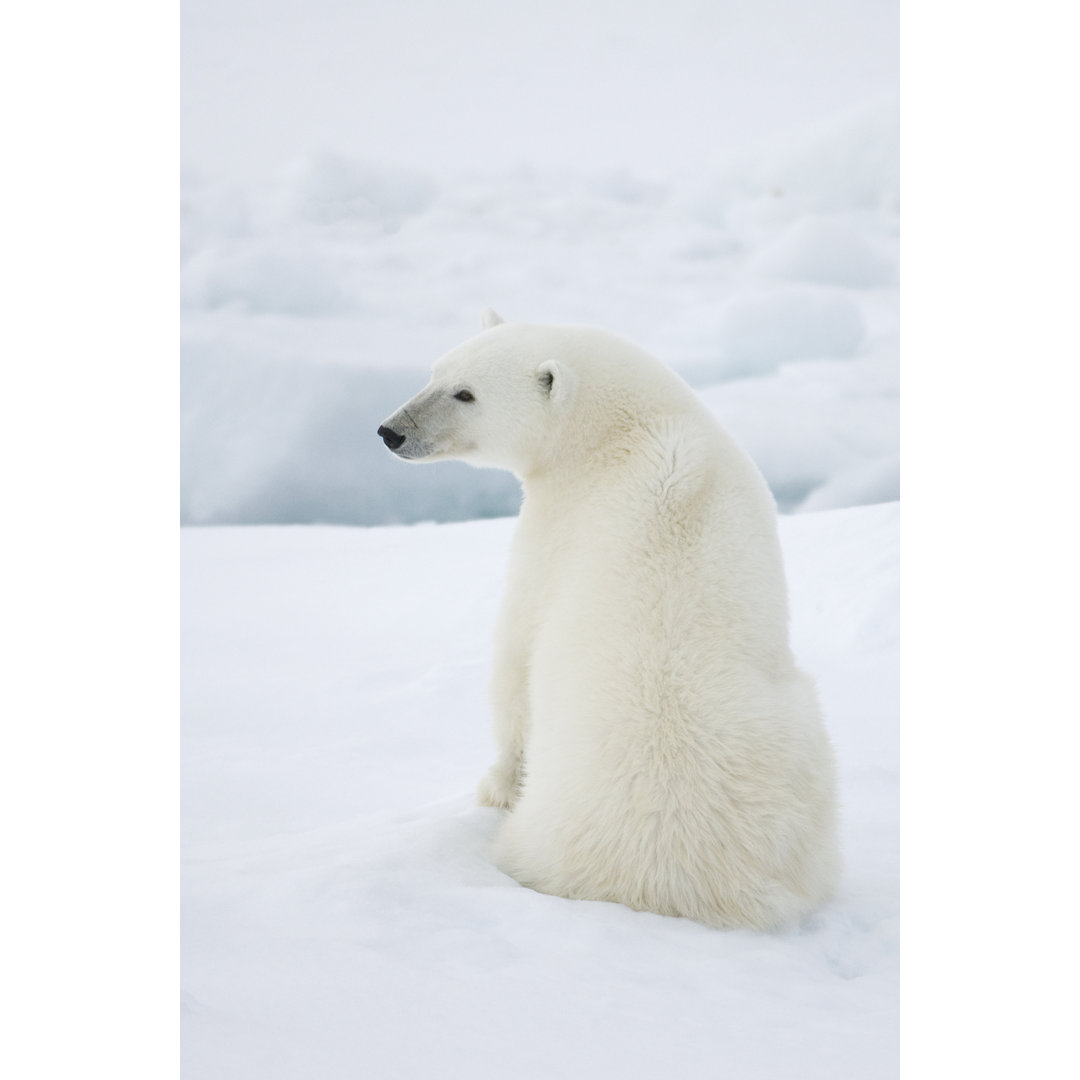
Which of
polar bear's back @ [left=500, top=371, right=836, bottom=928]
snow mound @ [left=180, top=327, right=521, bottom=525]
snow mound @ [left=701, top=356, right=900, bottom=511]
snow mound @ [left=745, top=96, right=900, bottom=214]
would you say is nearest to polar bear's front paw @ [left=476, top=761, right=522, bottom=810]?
polar bear's back @ [left=500, top=371, right=836, bottom=928]

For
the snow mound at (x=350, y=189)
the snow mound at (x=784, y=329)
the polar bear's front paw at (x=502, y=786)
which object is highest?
the snow mound at (x=350, y=189)

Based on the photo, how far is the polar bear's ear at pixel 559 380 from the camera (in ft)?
7.19

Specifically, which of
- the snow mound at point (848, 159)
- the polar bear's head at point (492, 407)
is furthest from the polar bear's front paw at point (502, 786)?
the snow mound at point (848, 159)

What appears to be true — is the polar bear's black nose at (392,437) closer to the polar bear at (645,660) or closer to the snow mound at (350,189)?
the polar bear at (645,660)

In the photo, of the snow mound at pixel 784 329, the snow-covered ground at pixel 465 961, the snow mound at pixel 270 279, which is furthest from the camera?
the snow mound at pixel 784 329

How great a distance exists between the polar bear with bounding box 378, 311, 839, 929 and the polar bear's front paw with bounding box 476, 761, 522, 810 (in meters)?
0.10

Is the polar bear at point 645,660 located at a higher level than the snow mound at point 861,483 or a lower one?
lower

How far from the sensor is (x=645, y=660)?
1950mm

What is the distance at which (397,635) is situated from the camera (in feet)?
19.3

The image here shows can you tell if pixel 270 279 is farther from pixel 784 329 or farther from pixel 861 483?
pixel 861 483

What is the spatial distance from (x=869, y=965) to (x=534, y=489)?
1169 millimetres

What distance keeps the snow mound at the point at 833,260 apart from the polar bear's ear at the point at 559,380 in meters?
11.1
